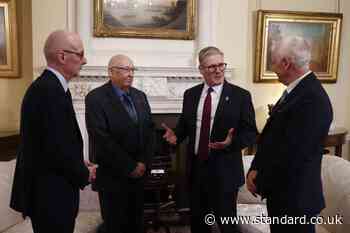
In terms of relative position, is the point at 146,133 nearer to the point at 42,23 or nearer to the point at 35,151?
the point at 35,151

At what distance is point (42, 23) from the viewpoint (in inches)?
151

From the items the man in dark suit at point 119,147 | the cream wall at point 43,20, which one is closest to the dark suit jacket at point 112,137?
the man in dark suit at point 119,147

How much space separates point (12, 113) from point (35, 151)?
9.74 feet

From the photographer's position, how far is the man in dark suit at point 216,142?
2381mm

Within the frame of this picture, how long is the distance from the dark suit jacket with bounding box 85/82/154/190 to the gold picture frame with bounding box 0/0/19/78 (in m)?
2.28

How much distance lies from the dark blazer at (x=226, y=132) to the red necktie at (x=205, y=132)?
3cm

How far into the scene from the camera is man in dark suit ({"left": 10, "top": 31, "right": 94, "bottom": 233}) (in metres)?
1.66

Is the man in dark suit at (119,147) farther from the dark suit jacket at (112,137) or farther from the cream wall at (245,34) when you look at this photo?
the cream wall at (245,34)

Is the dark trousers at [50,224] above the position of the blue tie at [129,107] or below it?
below

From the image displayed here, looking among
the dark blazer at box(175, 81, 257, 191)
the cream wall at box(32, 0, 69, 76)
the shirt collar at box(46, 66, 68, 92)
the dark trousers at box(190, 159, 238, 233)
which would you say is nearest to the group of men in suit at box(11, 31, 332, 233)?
the shirt collar at box(46, 66, 68, 92)

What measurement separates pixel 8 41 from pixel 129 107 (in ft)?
8.11

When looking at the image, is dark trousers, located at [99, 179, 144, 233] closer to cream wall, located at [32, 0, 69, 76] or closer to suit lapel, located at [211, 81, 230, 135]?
suit lapel, located at [211, 81, 230, 135]

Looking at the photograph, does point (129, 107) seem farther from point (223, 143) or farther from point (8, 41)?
point (8, 41)

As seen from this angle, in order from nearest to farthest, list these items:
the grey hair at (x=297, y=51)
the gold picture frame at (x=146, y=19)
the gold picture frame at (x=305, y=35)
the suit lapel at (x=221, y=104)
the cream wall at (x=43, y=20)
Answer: the grey hair at (x=297, y=51) < the suit lapel at (x=221, y=104) < the cream wall at (x=43, y=20) < the gold picture frame at (x=146, y=19) < the gold picture frame at (x=305, y=35)
